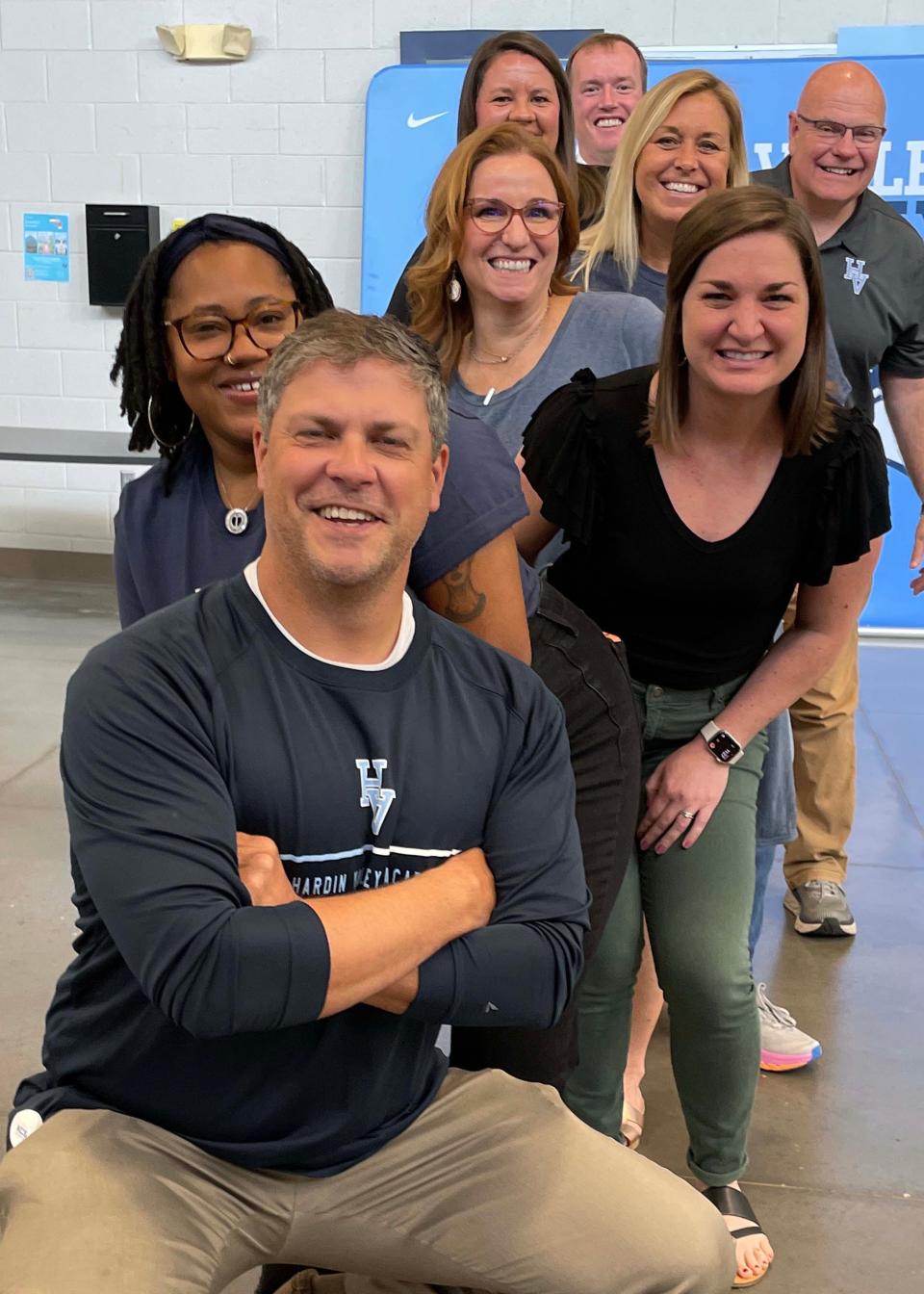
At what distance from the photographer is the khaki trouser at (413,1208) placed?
4.57 feet

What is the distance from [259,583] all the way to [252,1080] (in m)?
0.51

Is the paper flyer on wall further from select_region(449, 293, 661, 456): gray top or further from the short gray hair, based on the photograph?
the short gray hair

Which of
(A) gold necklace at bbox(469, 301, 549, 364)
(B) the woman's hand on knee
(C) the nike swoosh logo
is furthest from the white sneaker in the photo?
(C) the nike swoosh logo

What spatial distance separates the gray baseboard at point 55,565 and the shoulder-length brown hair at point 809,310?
187 inches

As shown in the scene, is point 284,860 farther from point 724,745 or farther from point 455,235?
point 455,235

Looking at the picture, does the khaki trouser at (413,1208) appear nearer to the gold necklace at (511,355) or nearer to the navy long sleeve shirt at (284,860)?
the navy long sleeve shirt at (284,860)

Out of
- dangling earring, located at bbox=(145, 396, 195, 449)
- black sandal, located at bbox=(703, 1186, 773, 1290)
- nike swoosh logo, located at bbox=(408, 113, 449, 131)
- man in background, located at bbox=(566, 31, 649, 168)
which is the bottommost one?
black sandal, located at bbox=(703, 1186, 773, 1290)

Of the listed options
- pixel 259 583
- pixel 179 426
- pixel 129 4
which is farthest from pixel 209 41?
pixel 259 583

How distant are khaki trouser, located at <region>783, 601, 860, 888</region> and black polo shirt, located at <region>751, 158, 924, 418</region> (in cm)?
63

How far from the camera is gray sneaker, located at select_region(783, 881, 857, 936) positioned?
3.24 m

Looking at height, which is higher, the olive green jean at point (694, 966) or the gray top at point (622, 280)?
the gray top at point (622, 280)

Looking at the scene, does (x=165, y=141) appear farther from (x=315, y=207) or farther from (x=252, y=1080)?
(x=252, y=1080)

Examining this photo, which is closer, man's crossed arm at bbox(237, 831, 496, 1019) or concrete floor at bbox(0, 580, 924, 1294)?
man's crossed arm at bbox(237, 831, 496, 1019)

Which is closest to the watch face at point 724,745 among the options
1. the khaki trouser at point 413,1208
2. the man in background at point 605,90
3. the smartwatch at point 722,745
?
the smartwatch at point 722,745
